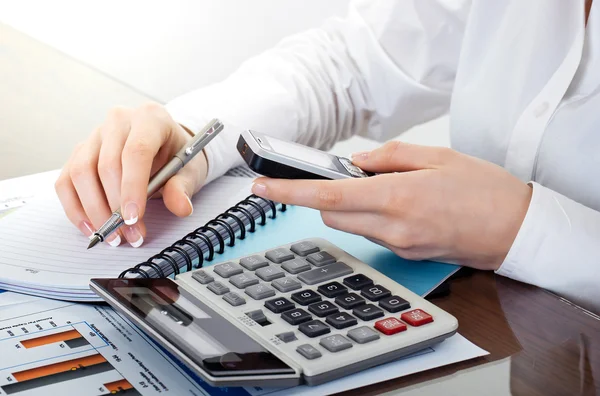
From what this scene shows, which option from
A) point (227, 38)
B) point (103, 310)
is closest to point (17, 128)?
point (103, 310)

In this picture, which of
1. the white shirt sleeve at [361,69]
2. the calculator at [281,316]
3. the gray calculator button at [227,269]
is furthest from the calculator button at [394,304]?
the white shirt sleeve at [361,69]

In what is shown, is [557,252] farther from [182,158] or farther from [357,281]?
[182,158]

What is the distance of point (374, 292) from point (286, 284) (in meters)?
0.06

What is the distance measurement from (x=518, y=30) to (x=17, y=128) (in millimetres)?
655

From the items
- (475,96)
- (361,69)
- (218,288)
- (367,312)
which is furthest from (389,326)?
(361,69)

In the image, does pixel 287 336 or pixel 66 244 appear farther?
pixel 66 244

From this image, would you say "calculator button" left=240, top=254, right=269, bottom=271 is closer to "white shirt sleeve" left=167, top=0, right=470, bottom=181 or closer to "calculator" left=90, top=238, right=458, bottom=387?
"calculator" left=90, top=238, right=458, bottom=387

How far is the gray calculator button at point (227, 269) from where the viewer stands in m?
0.52

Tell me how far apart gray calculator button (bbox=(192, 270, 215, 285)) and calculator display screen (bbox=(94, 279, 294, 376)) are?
0.6 inches

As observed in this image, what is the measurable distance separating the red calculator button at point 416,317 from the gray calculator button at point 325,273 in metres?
0.07

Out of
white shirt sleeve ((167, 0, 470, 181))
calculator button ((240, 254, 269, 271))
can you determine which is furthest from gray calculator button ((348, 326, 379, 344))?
white shirt sleeve ((167, 0, 470, 181))

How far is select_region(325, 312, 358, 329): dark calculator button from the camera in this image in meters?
0.46

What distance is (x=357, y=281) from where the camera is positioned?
0.52 m

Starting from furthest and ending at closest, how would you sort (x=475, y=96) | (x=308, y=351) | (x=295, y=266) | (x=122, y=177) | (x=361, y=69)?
1. (x=361, y=69)
2. (x=475, y=96)
3. (x=122, y=177)
4. (x=295, y=266)
5. (x=308, y=351)
